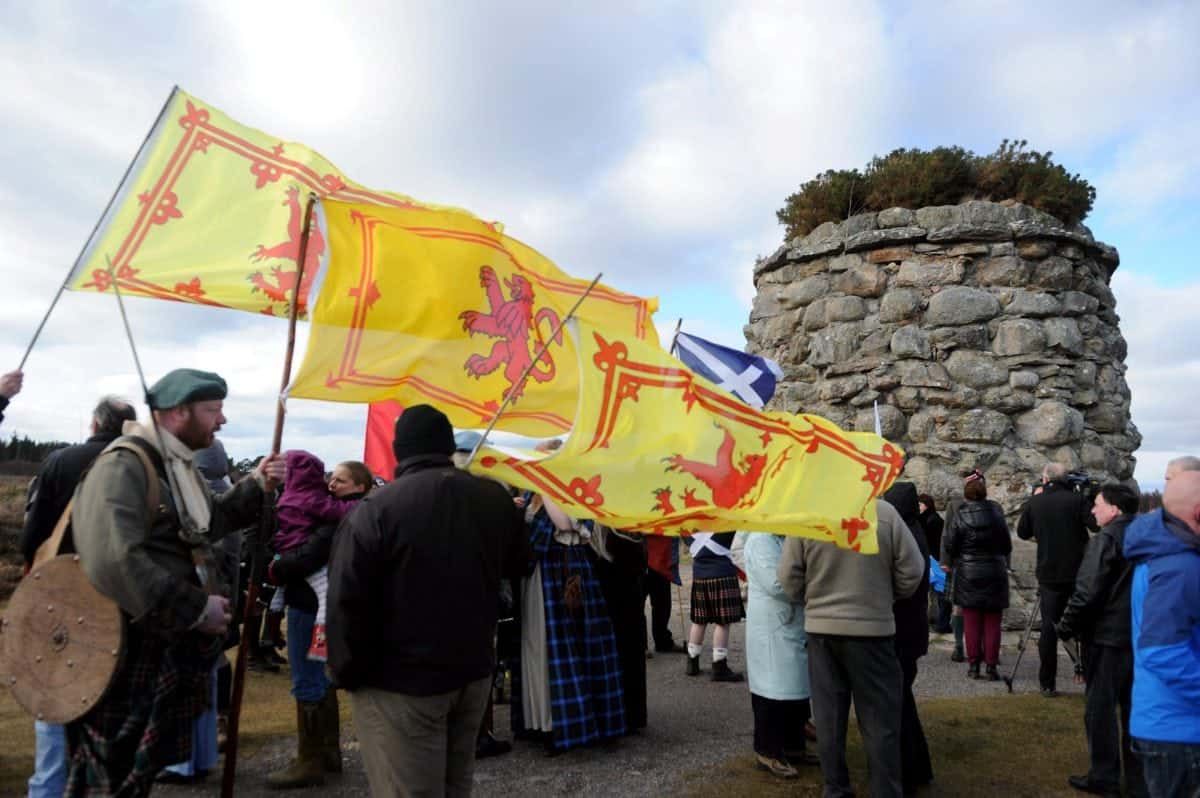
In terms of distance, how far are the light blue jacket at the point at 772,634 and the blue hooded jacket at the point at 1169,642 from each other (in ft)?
6.69

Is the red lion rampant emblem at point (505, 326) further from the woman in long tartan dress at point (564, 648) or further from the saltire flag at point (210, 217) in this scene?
the woman in long tartan dress at point (564, 648)

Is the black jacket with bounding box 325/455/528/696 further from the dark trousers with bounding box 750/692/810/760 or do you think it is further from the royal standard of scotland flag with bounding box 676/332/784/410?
the royal standard of scotland flag with bounding box 676/332/784/410

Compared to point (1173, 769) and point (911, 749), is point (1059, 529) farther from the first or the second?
point (1173, 769)

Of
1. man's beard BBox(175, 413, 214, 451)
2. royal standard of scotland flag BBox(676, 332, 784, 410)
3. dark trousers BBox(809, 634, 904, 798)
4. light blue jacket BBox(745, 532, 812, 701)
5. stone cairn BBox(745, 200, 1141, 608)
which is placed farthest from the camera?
stone cairn BBox(745, 200, 1141, 608)

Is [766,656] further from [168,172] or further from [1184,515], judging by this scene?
[168,172]

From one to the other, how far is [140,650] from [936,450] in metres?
9.50

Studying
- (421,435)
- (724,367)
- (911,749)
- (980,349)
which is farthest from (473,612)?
(980,349)

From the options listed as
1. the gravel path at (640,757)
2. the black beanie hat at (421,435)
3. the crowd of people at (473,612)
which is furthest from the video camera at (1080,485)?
the black beanie hat at (421,435)

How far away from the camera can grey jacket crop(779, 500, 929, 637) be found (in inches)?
174

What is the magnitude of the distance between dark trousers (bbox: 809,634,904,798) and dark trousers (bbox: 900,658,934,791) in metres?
0.58

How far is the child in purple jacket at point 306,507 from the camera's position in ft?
16.5

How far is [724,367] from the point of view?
286 inches

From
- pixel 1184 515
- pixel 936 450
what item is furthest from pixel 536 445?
pixel 936 450

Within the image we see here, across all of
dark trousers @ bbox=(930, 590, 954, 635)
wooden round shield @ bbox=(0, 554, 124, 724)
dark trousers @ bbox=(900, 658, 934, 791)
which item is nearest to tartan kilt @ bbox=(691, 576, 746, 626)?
dark trousers @ bbox=(900, 658, 934, 791)
